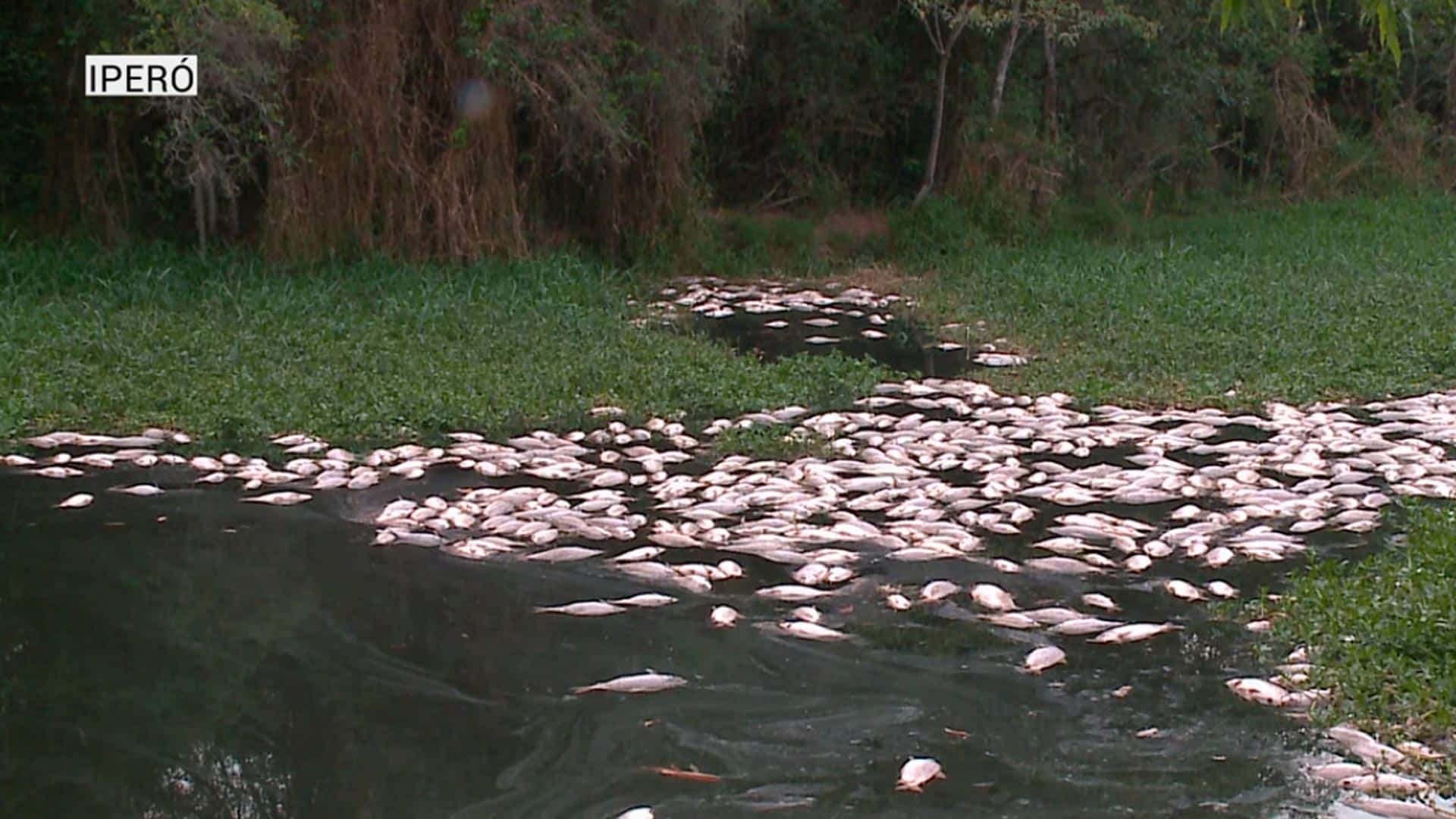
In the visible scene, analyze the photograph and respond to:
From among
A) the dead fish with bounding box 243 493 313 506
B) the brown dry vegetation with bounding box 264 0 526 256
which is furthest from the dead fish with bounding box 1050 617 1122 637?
the brown dry vegetation with bounding box 264 0 526 256

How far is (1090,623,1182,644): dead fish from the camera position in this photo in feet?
17.4

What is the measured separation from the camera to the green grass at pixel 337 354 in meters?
8.44

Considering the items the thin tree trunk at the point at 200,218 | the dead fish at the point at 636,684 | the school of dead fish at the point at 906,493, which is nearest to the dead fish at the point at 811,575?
the school of dead fish at the point at 906,493

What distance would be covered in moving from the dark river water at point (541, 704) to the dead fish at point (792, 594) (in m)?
0.09

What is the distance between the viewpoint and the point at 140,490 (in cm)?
715

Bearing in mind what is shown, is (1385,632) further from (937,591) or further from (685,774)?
(685,774)

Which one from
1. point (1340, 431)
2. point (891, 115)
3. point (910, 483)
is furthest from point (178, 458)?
point (891, 115)

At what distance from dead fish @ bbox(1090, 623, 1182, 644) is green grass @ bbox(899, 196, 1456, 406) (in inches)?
151

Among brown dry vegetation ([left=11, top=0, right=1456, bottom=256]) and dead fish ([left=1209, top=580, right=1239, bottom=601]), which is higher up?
brown dry vegetation ([left=11, top=0, right=1456, bottom=256])

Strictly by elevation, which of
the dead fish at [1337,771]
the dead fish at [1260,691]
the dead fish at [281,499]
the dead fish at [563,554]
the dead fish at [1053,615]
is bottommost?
the dead fish at [281,499]

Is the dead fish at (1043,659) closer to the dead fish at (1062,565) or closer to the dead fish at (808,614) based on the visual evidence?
the dead fish at (808,614)

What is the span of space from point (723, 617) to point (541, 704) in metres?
0.89

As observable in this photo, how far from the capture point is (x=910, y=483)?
7.34 m

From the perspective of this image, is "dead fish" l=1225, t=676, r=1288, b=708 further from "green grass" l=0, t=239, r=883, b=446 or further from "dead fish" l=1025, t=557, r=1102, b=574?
"green grass" l=0, t=239, r=883, b=446
